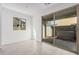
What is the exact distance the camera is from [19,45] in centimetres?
366

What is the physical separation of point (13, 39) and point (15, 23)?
0.86 metres

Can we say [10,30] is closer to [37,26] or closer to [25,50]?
[25,50]

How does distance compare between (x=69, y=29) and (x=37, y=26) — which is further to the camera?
(x=37, y=26)

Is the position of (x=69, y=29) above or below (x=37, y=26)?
below

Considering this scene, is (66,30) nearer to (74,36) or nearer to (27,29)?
(74,36)

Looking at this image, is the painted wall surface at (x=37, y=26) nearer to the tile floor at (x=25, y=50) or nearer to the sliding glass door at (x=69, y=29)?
the tile floor at (x=25, y=50)

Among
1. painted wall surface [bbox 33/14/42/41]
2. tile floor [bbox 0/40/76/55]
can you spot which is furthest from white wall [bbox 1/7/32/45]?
painted wall surface [bbox 33/14/42/41]

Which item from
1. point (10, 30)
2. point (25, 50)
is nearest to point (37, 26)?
point (10, 30)

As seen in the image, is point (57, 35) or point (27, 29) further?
point (27, 29)

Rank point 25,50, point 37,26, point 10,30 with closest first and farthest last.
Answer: point 25,50
point 10,30
point 37,26

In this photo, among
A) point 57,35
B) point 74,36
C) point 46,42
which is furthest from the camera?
point 46,42

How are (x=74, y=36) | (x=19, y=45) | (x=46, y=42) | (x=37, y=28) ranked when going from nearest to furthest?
(x=74, y=36) < (x=19, y=45) < (x=46, y=42) < (x=37, y=28)

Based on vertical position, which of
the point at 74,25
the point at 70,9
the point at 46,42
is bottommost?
the point at 46,42
